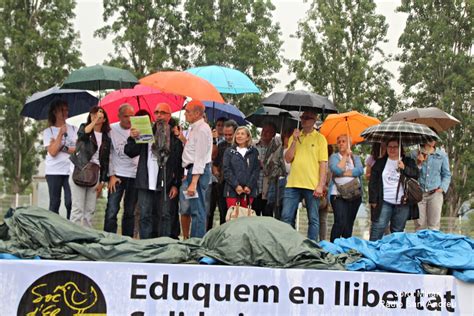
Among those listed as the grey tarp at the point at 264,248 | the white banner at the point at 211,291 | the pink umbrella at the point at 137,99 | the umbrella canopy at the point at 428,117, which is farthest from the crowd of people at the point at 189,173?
the white banner at the point at 211,291

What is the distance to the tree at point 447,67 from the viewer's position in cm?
2653

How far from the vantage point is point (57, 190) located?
27.4 ft

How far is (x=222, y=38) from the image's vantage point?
87.0ft

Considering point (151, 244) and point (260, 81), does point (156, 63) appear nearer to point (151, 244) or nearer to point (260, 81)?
point (260, 81)

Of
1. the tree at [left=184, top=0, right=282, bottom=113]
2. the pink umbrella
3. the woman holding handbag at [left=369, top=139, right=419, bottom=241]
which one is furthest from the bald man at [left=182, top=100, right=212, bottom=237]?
the tree at [left=184, top=0, right=282, bottom=113]

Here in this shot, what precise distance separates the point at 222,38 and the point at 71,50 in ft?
17.5

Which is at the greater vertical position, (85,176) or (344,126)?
(344,126)

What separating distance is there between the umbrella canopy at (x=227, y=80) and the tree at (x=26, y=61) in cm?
1840

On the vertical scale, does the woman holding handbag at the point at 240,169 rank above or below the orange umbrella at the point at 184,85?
below

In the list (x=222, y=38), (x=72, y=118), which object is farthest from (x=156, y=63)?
(x=72, y=118)

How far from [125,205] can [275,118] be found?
103 inches

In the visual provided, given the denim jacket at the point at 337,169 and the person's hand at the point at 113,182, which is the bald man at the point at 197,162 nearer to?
the person's hand at the point at 113,182

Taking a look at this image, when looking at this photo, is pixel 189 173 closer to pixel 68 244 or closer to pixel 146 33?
pixel 68 244

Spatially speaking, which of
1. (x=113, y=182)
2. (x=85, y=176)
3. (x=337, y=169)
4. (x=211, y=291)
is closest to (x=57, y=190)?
(x=85, y=176)
